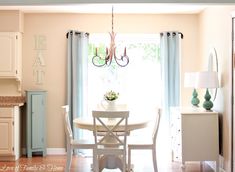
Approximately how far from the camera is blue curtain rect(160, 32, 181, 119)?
6.77 m

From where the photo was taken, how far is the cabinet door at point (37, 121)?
6543 mm

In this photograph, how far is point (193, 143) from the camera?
5.29 metres

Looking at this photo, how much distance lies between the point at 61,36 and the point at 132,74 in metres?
1.39

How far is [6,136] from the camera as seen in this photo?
20.3 feet

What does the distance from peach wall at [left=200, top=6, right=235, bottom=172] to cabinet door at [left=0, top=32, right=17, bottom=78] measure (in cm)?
313

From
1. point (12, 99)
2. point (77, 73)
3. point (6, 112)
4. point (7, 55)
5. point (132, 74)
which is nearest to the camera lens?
point (6, 112)

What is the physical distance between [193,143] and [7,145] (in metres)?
2.86

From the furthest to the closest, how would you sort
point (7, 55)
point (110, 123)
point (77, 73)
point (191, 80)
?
point (77, 73)
point (7, 55)
point (191, 80)
point (110, 123)

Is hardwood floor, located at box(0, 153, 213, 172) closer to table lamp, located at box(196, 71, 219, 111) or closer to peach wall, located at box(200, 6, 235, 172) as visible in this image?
peach wall, located at box(200, 6, 235, 172)

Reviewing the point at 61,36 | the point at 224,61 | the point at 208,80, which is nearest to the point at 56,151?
the point at 61,36

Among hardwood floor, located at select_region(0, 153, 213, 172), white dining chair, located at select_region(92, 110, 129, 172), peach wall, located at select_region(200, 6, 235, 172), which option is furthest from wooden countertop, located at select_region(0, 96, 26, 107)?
peach wall, located at select_region(200, 6, 235, 172)

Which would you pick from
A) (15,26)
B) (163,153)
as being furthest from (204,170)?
(15,26)

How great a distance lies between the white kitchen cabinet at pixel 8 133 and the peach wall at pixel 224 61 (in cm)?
307

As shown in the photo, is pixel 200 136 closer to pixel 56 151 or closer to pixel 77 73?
pixel 77 73
